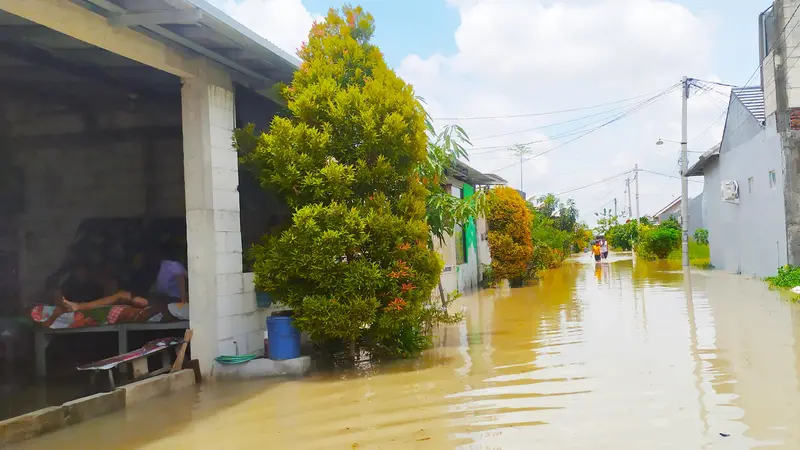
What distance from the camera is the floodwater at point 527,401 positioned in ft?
16.7

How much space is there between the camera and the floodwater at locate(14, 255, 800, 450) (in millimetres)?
5102

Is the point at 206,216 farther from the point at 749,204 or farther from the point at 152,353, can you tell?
the point at 749,204

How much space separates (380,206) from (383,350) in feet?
6.66

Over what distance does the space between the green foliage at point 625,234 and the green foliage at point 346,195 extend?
45131 mm

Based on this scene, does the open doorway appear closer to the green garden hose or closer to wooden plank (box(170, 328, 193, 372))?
wooden plank (box(170, 328, 193, 372))

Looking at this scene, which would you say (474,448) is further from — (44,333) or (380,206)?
(44,333)

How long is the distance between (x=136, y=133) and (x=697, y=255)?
30189mm

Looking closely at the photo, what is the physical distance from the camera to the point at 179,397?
23.0 feet

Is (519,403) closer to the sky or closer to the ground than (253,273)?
closer to the ground

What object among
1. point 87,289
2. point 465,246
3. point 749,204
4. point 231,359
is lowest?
point 231,359

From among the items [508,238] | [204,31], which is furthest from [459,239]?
[204,31]

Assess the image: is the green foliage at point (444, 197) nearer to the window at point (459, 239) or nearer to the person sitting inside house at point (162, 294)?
the person sitting inside house at point (162, 294)

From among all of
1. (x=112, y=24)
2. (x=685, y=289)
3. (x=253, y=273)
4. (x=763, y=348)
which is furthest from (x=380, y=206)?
(x=685, y=289)

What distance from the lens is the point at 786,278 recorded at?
51.6 feet
